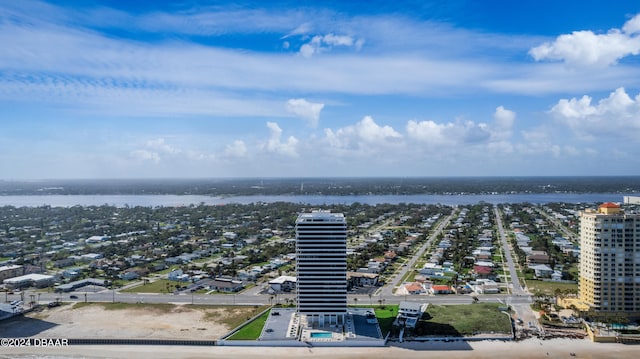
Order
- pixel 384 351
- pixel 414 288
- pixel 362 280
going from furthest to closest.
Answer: pixel 362 280 < pixel 414 288 < pixel 384 351

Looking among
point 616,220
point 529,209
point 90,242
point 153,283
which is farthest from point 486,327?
point 529,209

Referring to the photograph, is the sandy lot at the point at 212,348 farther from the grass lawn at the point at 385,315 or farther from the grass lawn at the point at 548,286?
the grass lawn at the point at 548,286

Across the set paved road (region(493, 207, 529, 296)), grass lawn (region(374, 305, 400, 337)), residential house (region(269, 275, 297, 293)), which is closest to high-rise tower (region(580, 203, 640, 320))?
paved road (region(493, 207, 529, 296))

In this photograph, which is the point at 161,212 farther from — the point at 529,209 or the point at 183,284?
the point at 529,209

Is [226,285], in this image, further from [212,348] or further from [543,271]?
[543,271]

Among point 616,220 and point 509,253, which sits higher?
point 616,220

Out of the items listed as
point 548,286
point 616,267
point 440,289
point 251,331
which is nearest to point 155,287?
point 251,331
